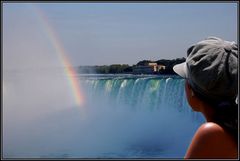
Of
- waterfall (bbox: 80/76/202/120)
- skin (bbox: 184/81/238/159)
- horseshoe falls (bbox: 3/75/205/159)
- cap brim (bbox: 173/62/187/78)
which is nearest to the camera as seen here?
skin (bbox: 184/81/238/159)

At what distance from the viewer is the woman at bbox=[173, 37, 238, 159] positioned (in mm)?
1224

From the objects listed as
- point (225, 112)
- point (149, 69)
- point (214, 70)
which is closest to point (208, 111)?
point (225, 112)

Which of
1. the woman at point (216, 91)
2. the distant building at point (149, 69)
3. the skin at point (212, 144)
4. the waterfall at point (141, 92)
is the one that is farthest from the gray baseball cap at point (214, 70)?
the distant building at point (149, 69)

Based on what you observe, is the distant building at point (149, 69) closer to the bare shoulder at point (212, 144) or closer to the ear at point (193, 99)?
the ear at point (193, 99)

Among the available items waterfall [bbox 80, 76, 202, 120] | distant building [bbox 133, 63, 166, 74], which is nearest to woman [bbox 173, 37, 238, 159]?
waterfall [bbox 80, 76, 202, 120]

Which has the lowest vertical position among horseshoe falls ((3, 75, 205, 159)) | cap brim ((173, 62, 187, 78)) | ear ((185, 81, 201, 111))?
horseshoe falls ((3, 75, 205, 159))

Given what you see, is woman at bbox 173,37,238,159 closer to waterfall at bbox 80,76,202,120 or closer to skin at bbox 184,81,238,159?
skin at bbox 184,81,238,159

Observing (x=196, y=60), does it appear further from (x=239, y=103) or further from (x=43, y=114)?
(x=43, y=114)

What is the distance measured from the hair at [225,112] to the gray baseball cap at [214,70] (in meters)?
0.01

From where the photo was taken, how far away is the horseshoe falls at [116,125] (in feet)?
49.2

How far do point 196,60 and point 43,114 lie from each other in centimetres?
2134

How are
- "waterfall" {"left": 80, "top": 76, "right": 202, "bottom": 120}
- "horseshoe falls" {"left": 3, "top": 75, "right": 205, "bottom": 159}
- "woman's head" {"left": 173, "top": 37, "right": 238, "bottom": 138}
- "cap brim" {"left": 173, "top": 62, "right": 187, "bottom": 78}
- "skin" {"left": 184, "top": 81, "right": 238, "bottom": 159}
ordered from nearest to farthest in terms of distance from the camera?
"skin" {"left": 184, "top": 81, "right": 238, "bottom": 159}, "woman's head" {"left": 173, "top": 37, "right": 238, "bottom": 138}, "cap brim" {"left": 173, "top": 62, "right": 187, "bottom": 78}, "horseshoe falls" {"left": 3, "top": 75, "right": 205, "bottom": 159}, "waterfall" {"left": 80, "top": 76, "right": 202, "bottom": 120}

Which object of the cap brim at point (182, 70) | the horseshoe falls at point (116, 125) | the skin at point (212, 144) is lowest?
the horseshoe falls at point (116, 125)

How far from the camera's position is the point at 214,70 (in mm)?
1311
